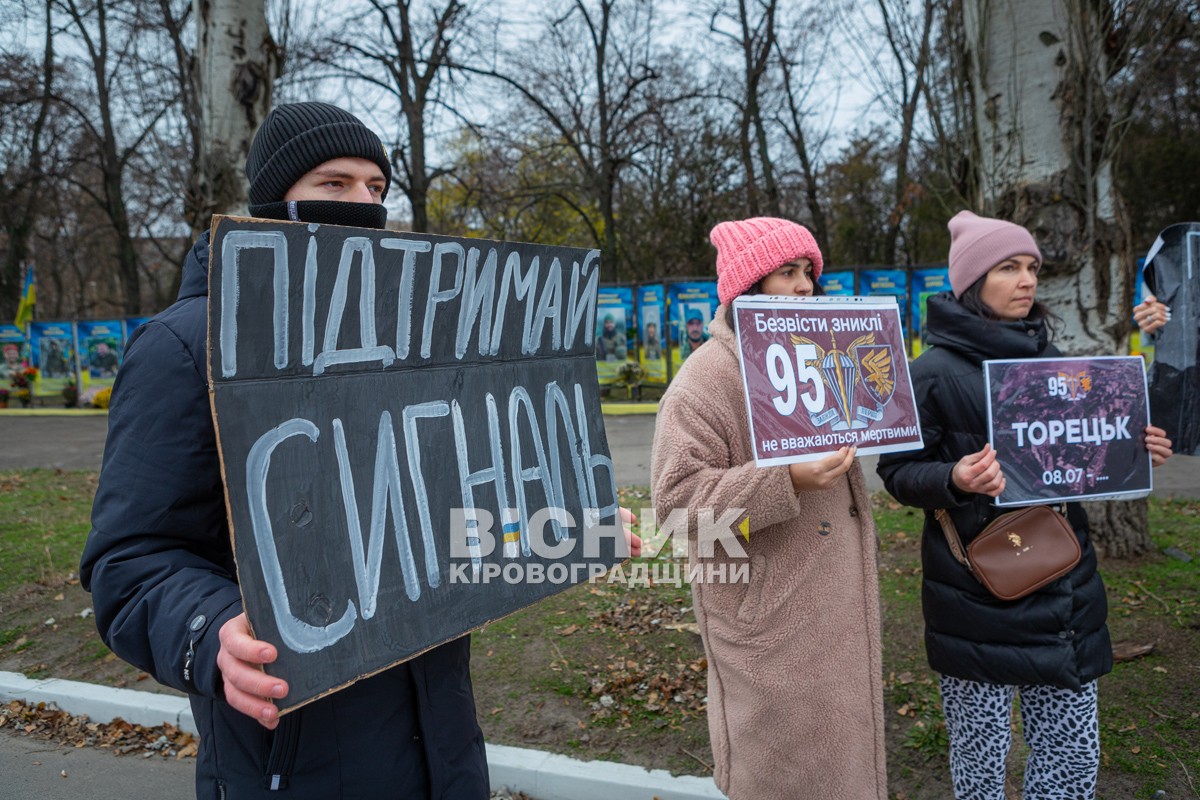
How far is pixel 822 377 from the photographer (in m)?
2.25

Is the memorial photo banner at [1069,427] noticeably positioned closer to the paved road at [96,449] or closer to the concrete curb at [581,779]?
the concrete curb at [581,779]

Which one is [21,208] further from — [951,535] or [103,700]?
[951,535]

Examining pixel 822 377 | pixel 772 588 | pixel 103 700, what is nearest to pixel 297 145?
pixel 822 377

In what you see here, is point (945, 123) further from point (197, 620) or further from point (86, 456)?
point (86, 456)

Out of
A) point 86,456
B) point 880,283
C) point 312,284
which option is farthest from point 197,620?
point 880,283

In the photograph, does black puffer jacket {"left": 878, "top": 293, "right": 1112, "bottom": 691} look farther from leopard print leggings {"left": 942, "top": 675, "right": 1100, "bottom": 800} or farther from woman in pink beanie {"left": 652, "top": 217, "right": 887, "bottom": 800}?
woman in pink beanie {"left": 652, "top": 217, "right": 887, "bottom": 800}

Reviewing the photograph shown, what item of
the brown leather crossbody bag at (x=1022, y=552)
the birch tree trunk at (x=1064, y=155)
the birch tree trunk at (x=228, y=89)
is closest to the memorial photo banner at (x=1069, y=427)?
the brown leather crossbody bag at (x=1022, y=552)

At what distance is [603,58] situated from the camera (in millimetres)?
20281

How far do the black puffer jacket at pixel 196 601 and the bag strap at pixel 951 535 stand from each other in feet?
5.55

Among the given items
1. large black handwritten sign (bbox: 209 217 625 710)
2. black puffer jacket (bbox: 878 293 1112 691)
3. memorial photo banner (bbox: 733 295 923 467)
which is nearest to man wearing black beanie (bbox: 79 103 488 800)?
large black handwritten sign (bbox: 209 217 625 710)

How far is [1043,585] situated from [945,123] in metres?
4.70

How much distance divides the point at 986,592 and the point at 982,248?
1.09 m

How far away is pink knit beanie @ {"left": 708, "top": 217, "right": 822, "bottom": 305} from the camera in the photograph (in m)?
2.36

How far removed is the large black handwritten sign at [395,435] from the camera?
4.49ft
